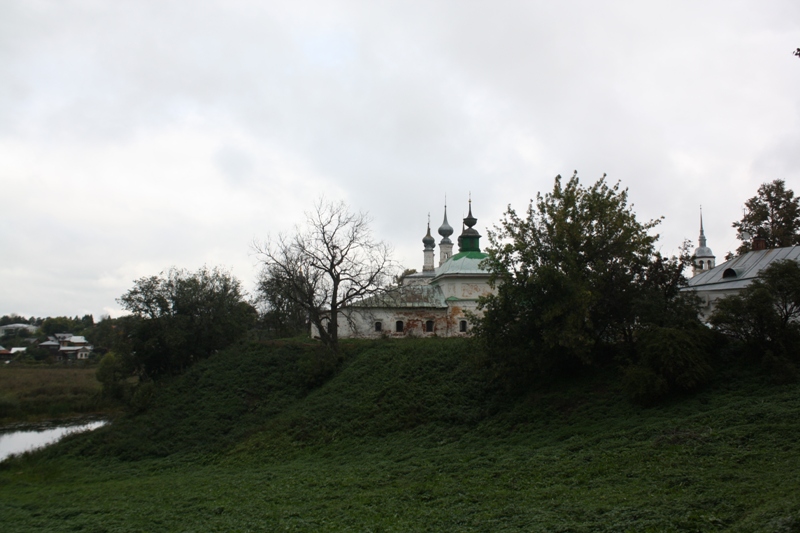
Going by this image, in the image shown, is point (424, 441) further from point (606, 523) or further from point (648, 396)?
point (606, 523)

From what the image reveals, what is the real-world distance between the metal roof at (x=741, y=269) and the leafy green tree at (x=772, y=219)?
540cm

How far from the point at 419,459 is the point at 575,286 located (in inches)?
295

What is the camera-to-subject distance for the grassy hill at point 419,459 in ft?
33.9

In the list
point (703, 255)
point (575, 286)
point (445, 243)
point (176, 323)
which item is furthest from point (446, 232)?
point (575, 286)

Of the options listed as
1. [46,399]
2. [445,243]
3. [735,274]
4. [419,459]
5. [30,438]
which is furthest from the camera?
Result: [445,243]

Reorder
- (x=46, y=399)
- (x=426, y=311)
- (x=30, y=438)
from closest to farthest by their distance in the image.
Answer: (x=30, y=438)
(x=426, y=311)
(x=46, y=399)

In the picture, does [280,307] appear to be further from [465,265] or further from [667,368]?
[667,368]

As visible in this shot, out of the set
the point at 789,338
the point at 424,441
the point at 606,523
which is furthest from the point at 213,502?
the point at 789,338

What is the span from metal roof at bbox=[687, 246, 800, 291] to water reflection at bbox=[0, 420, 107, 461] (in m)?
30.9

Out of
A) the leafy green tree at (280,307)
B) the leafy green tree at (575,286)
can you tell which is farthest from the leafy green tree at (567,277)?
the leafy green tree at (280,307)

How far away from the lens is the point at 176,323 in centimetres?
3416

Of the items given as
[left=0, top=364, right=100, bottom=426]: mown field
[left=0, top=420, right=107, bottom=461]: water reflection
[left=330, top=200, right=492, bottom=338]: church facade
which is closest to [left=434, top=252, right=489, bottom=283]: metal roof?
[left=330, top=200, right=492, bottom=338]: church facade

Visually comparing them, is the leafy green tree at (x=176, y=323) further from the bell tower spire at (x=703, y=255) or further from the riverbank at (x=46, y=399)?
the bell tower spire at (x=703, y=255)

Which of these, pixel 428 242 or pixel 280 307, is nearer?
pixel 280 307
